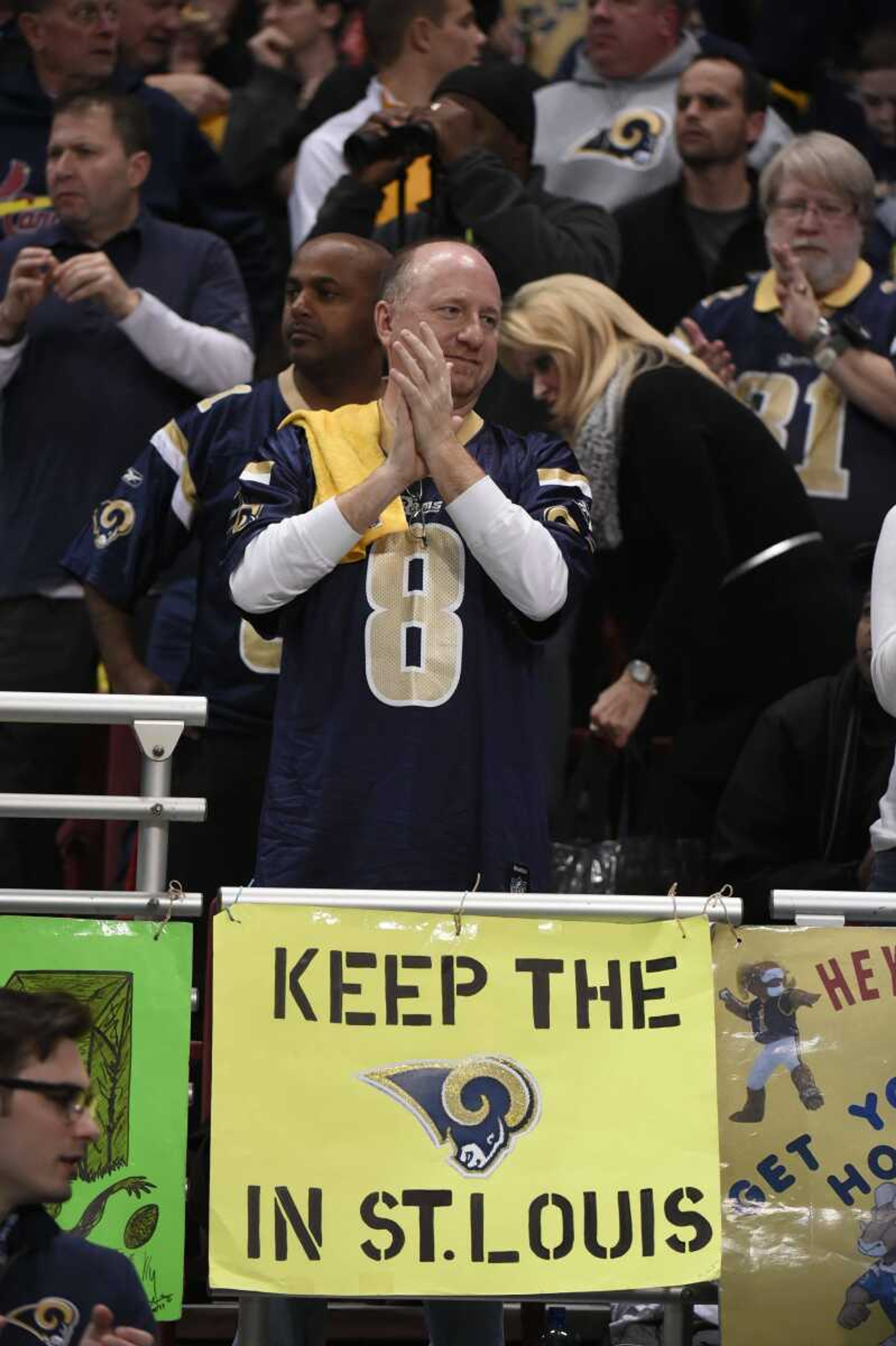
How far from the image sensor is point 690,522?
6254mm

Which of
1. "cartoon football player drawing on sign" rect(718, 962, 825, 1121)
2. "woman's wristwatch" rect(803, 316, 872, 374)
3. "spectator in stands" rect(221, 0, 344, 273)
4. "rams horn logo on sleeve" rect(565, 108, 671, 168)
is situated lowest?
"cartoon football player drawing on sign" rect(718, 962, 825, 1121)

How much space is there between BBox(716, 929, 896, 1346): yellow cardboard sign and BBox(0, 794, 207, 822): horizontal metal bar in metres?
1.02

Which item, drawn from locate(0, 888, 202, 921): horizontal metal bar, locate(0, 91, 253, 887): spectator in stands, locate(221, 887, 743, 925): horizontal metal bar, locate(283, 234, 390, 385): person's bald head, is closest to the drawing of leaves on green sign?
locate(0, 888, 202, 921): horizontal metal bar

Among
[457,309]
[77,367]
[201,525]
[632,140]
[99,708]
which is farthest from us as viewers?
[632,140]

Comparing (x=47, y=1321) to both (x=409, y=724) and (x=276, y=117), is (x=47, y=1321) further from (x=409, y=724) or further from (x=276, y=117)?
(x=276, y=117)

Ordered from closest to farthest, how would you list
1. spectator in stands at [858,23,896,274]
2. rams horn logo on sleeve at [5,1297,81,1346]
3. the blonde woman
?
1. rams horn logo on sleeve at [5,1297,81,1346]
2. the blonde woman
3. spectator in stands at [858,23,896,274]

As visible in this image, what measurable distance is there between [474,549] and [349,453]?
42 cm

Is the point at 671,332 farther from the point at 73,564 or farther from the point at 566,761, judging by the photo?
the point at 73,564

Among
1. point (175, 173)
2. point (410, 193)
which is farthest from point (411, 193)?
point (175, 173)

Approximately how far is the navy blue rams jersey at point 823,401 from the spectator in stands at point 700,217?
1.72ft

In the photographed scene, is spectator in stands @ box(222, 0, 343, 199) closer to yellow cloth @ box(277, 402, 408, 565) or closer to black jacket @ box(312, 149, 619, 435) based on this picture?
black jacket @ box(312, 149, 619, 435)

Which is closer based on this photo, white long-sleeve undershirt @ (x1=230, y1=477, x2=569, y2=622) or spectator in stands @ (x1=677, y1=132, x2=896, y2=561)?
A: white long-sleeve undershirt @ (x1=230, y1=477, x2=569, y2=622)

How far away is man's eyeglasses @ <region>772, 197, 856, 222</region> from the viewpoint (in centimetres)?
715

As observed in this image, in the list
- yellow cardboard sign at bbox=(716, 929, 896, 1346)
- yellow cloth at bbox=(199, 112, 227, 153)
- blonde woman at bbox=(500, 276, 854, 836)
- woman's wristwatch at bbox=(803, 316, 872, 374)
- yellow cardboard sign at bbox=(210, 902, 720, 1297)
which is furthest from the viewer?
yellow cloth at bbox=(199, 112, 227, 153)
